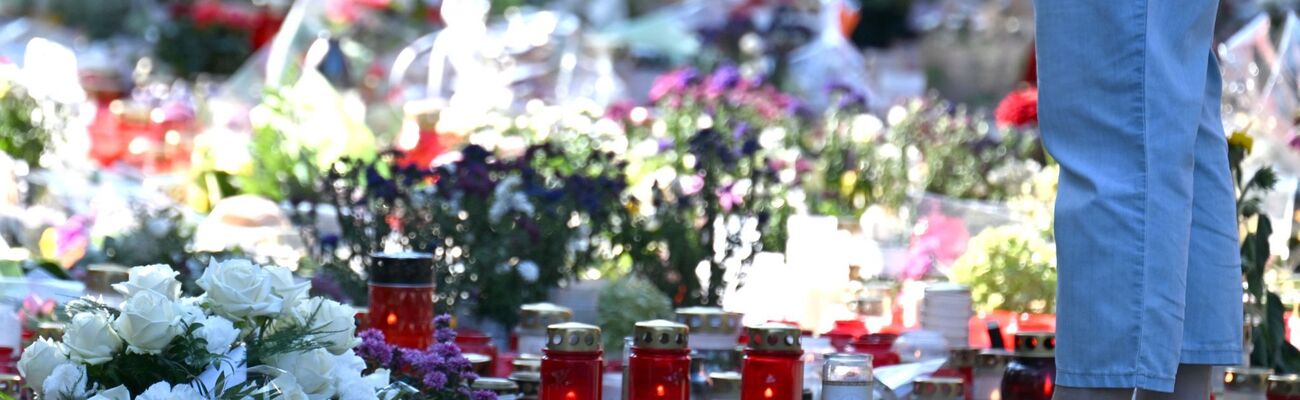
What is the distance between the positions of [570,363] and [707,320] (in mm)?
565

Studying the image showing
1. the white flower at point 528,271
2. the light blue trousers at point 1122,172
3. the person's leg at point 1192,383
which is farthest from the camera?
the white flower at point 528,271

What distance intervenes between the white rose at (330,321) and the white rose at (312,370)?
3 centimetres

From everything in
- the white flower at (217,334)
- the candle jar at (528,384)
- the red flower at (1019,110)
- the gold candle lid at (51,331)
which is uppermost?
the red flower at (1019,110)

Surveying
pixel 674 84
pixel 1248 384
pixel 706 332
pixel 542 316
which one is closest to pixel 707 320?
pixel 706 332

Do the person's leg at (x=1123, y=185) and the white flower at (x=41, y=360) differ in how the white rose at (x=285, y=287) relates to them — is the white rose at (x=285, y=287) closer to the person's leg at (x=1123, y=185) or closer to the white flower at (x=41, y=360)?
the white flower at (x=41, y=360)

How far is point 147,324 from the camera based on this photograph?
1.85 meters

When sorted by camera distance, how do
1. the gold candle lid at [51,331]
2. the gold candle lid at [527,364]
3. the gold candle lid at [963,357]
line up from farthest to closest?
the gold candle lid at [963,357] → the gold candle lid at [527,364] → the gold candle lid at [51,331]

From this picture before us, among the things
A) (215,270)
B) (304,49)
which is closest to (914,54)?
(304,49)

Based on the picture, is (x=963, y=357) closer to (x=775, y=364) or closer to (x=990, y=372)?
(x=990, y=372)

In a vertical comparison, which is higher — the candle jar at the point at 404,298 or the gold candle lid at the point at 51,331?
the candle jar at the point at 404,298

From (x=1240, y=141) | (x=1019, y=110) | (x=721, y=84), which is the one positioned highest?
(x=721, y=84)

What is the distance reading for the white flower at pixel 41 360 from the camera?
1935 mm

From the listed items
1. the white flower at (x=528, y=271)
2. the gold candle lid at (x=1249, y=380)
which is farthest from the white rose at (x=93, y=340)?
the white flower at (x=528, y=271)

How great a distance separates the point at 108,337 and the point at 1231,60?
176 inches
